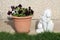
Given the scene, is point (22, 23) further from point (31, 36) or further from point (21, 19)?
point (31, 36)

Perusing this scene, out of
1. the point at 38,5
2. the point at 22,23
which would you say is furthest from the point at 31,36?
the point at 38,5

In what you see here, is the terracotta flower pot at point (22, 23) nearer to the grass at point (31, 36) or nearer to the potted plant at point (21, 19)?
the potted plant at point (21, 19)

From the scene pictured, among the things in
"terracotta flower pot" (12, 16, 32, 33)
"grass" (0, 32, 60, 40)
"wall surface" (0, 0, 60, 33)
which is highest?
"wall surface" (0, 0, 60, 33)

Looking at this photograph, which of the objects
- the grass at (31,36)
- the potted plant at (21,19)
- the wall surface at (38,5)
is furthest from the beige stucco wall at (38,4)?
the grass at (31,36)

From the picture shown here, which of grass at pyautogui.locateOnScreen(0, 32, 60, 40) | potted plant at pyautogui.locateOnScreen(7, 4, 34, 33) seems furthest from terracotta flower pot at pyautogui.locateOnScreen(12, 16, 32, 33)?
grass at pyautogui.locateOnScreen(0, 32, 60, 40)

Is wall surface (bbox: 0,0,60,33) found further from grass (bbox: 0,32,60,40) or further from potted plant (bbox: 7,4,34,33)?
grass (bbox: 0,32,60,40)

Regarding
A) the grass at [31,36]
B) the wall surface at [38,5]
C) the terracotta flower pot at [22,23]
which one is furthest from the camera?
the wall surface at [38,5]

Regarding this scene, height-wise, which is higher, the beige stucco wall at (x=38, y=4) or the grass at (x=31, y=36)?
the beige stucco wall at (x=38, y=4)

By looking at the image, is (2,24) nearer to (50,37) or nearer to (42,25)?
(42,25)

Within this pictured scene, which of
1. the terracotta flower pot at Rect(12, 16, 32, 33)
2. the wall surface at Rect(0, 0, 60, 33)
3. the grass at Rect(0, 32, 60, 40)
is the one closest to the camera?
the grass at Rect(0, 32, 60, 40)

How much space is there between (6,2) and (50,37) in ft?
6.00

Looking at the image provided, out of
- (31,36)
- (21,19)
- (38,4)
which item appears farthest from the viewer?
(38,4)

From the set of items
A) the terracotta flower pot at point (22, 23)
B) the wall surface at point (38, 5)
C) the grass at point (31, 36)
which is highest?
the wall surface at point (38, 5)

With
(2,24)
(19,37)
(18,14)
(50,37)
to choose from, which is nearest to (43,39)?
(50,37)
